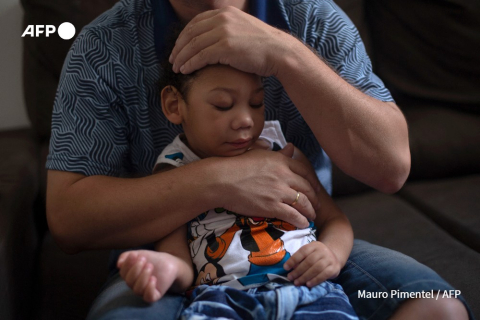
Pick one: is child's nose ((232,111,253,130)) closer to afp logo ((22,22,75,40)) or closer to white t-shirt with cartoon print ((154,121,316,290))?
white t-shirt with cartoon print ((154,121,316,290))

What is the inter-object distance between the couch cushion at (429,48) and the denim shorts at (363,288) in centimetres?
87

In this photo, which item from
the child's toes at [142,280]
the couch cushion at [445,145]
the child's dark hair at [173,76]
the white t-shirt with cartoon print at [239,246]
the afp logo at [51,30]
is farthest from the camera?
the couch cushion at [445,145]

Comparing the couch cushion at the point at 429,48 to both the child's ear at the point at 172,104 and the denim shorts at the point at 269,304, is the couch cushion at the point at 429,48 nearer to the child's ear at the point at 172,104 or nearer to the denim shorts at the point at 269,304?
the child's ear at the point at 172,104

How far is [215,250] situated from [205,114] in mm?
260

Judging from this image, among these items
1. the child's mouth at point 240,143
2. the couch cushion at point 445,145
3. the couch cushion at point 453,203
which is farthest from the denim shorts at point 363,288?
the couch cushion at point 445,145

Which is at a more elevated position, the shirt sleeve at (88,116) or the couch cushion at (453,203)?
the shirt sleeve at (88,116)

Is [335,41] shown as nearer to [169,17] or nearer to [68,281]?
A: [169,17]

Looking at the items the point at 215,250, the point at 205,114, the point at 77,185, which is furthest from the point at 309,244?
the point at 77,185

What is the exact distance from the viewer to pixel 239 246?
2.86 ft

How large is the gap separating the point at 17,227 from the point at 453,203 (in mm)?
1167

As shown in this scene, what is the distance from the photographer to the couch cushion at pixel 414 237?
1.07 meters

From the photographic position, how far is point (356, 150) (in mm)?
959

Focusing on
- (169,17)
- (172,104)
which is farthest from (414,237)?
(169,17)

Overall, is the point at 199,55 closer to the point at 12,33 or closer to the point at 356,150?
the point at 356,150
